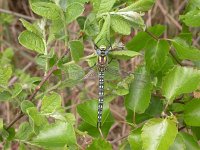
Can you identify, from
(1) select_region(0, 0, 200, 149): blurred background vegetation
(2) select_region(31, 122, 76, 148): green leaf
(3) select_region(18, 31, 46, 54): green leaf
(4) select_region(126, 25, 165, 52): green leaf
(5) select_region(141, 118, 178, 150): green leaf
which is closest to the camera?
(5) select_region(141, 118, 178, 150): green leaf

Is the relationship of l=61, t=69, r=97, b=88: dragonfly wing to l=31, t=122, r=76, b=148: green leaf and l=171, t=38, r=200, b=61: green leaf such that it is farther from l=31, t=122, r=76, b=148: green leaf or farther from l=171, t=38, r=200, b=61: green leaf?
l=171, t=38, r=200, b=61: green leaf

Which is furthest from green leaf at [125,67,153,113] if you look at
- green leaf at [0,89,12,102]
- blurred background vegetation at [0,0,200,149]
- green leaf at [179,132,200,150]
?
blurred background vegetation at [0,0,200,149]

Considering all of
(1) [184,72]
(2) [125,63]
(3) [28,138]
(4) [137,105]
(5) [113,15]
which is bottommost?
(2) [125,63]

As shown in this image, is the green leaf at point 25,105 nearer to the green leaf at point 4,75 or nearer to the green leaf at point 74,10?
the green leaf at point 4,75

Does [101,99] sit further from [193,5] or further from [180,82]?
[193,5]

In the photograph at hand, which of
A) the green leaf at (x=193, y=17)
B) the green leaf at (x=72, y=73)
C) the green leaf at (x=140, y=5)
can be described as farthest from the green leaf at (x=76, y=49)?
the green leaf at (x=193, y=17)

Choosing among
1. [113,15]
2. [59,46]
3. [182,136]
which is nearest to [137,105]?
[182,136]

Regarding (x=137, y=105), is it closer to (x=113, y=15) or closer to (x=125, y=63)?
(x=113, y=15)

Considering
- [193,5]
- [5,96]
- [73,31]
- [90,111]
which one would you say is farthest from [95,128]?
[73,31]
